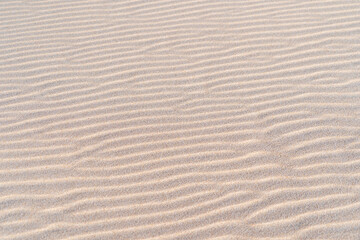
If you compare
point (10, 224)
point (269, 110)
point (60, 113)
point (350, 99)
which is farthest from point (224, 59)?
point (10, 224)

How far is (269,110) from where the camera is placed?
434 cm

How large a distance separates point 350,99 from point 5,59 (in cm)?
324

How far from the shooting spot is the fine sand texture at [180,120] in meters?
3.51

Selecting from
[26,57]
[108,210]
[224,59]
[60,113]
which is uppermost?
[26,57]

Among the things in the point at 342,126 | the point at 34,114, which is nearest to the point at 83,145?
the point at 34,114

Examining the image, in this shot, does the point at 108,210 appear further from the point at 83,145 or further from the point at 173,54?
the point at 173,54

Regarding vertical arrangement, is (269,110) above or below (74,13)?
below

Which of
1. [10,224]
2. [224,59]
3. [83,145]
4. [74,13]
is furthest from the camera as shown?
[74,13]

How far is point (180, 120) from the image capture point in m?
4.30

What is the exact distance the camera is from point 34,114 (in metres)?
4.41

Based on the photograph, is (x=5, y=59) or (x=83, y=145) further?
(x=5, y=59)

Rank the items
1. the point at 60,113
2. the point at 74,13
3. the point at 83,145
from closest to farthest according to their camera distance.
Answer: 1. the point at 83,145
2. the point at 60,113
3. the point at 74,13

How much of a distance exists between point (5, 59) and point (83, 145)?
1581 millimetres

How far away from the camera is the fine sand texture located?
3.51 m
